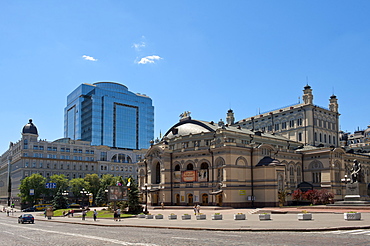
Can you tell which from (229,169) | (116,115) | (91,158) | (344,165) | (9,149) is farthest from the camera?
(116,115)

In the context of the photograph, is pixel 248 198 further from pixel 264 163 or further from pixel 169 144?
pixel 169 144

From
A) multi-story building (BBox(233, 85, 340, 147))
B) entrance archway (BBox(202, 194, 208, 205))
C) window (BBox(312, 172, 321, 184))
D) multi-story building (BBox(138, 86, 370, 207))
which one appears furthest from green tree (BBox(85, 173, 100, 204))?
window (BBox(312, 172, 321, 184))

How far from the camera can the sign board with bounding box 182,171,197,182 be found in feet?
275

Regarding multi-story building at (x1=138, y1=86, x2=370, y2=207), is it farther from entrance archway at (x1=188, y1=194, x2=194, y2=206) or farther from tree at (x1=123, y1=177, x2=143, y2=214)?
tree at (x1=123, y1=177, x2=143, y2=214)

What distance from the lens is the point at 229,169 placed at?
7719 cm

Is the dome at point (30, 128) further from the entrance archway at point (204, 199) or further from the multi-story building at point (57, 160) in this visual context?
the entrance archway at point (204, 199)

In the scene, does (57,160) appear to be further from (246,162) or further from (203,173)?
(246,162)

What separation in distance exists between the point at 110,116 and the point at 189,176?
104m

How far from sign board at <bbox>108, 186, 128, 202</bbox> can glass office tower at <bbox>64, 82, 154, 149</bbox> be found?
121 m

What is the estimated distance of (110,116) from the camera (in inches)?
7180

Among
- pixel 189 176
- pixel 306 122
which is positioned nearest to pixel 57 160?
pixel 189 176

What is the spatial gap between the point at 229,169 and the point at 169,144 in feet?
72.8

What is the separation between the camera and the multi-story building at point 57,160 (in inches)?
4998

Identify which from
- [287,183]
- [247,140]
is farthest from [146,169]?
[287,183]
